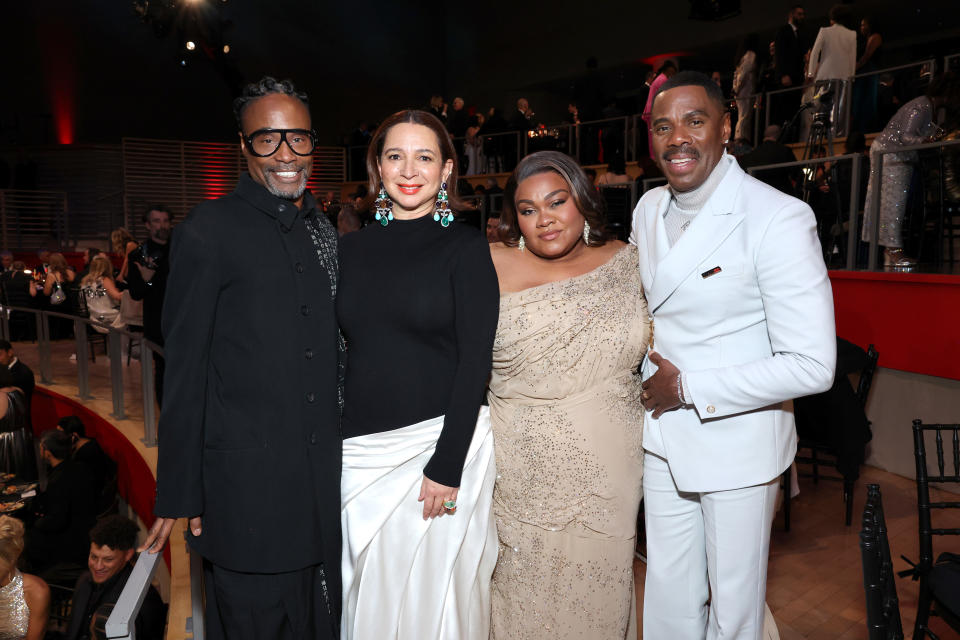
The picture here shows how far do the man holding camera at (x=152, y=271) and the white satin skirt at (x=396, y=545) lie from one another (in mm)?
2662

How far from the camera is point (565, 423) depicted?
2.08 meters

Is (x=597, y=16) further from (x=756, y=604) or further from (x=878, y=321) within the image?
(x=756, y=604)

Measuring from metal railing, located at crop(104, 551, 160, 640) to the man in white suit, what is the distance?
1280 millimetres

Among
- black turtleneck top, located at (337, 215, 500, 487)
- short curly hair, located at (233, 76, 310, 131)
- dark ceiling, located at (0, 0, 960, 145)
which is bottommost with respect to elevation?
black turtleneck top, located at (337, 215, 500, 487)

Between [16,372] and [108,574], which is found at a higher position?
[16,372]

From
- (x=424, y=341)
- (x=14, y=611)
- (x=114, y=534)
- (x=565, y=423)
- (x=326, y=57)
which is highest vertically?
(x=326, y=57)

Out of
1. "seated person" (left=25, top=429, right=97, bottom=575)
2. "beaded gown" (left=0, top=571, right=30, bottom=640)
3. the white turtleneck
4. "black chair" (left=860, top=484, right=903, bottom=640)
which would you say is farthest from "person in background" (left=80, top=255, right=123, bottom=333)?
"black chair" (left=860, top=484, right=903, bottom=640)

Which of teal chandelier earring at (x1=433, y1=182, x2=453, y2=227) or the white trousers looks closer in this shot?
the white trousers

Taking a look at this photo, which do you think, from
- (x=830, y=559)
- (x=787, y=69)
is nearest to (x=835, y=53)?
(x=787, y=69)

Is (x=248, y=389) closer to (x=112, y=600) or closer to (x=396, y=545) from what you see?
(x=396, y=545)

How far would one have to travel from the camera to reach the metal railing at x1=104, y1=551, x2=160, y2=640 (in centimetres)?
108

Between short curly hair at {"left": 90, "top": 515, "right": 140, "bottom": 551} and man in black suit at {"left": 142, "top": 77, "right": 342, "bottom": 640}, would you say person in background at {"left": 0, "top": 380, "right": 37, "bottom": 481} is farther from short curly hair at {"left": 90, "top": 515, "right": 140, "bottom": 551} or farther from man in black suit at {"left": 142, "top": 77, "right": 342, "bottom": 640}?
man in black suit at {"left": 142, "top": 77, "right": 342, "bottom": 640}

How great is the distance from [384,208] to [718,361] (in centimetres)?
99

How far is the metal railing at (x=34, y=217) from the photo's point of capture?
13344 millimetres
